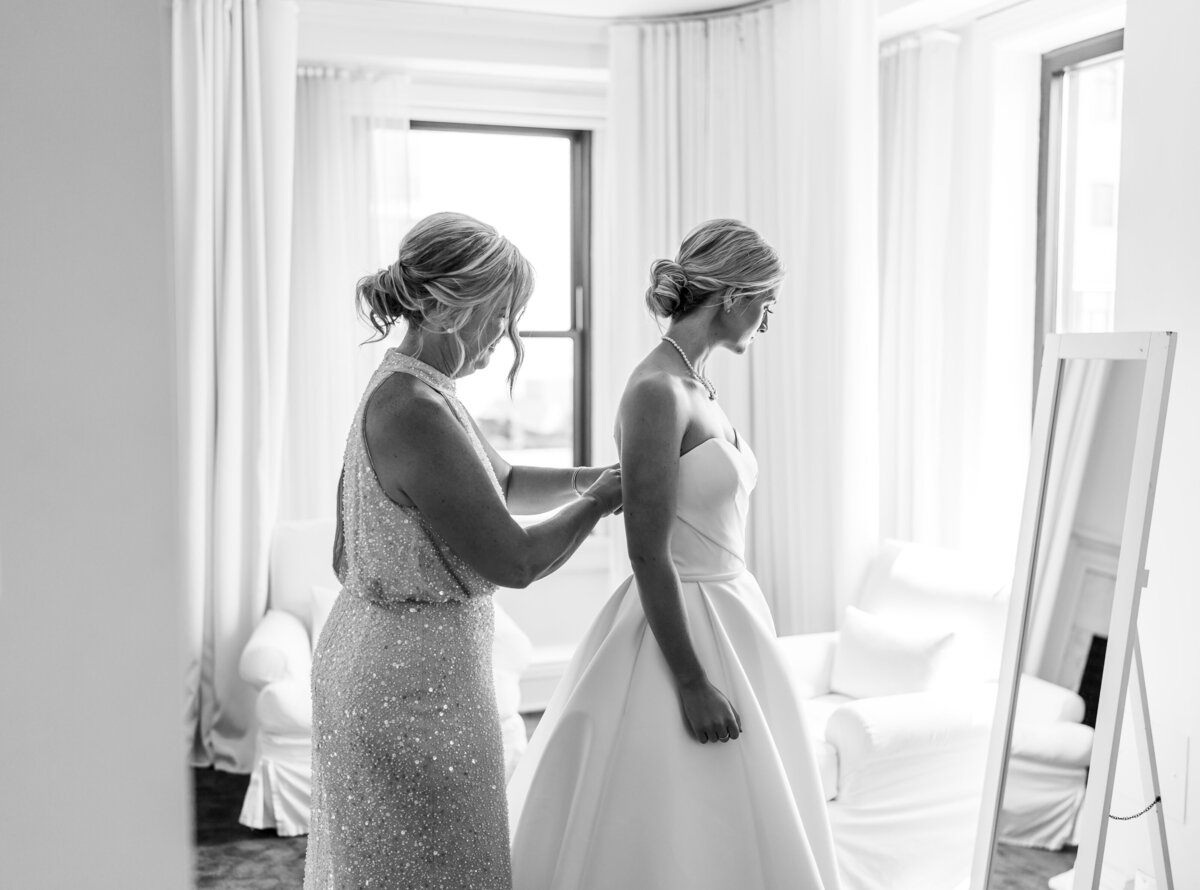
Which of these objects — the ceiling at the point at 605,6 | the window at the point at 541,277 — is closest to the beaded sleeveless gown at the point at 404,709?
the ceiling at the point at 605,6

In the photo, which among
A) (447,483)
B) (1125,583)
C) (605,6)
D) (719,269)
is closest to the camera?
(447,483)

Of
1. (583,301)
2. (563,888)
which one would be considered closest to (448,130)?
(583,301)

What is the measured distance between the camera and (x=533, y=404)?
531cm

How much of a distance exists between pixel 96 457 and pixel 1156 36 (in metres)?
2.68

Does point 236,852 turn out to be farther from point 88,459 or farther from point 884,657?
point 88,459

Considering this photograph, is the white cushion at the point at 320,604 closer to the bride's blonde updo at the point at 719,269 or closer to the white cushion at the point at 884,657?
the white cushion at the point at 884,657

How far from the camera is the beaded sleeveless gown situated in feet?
5.05

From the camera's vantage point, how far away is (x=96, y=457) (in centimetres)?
75

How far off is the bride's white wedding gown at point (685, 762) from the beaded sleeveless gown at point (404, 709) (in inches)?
12.8

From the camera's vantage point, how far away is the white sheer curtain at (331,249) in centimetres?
455

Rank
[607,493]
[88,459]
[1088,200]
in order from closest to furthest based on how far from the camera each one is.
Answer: [88,459]
[607,493]
[1088,200]

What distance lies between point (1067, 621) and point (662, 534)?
981 millimetres

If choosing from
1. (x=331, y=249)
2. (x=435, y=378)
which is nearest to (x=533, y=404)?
(x=331, y=249)

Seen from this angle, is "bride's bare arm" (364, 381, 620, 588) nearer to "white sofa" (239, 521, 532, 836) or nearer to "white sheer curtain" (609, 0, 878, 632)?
"white sofa" (239, 521, 532, 836)
